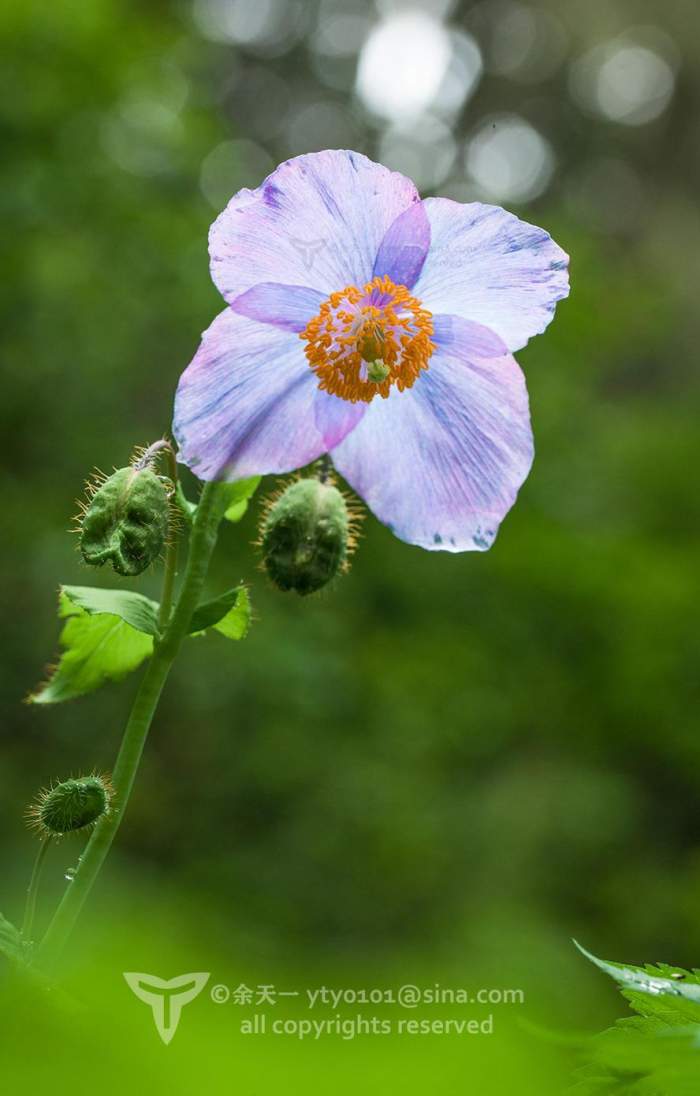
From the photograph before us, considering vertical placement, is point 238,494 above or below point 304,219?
below

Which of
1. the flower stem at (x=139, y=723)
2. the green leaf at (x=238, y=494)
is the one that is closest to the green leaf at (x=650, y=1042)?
the flower stem at (x=139, y=723)

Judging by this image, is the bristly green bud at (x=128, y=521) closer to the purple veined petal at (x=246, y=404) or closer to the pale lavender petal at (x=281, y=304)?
the purple veined petal at (x=246, y=404)

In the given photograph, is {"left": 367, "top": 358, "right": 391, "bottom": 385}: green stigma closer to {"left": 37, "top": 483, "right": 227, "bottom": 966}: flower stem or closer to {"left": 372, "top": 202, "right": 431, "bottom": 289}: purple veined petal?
{"left": 372, "top": 202, "right": 431, "bottom": 289}: purple veined petal

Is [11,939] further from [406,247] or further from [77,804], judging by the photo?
[406,247]

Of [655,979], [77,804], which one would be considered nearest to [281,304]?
[77,804]

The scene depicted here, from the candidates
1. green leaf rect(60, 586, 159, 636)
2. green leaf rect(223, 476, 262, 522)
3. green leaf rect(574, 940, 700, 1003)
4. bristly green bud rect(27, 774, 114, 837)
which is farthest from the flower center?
green leaf rect(574, 940, 700, 1003)
